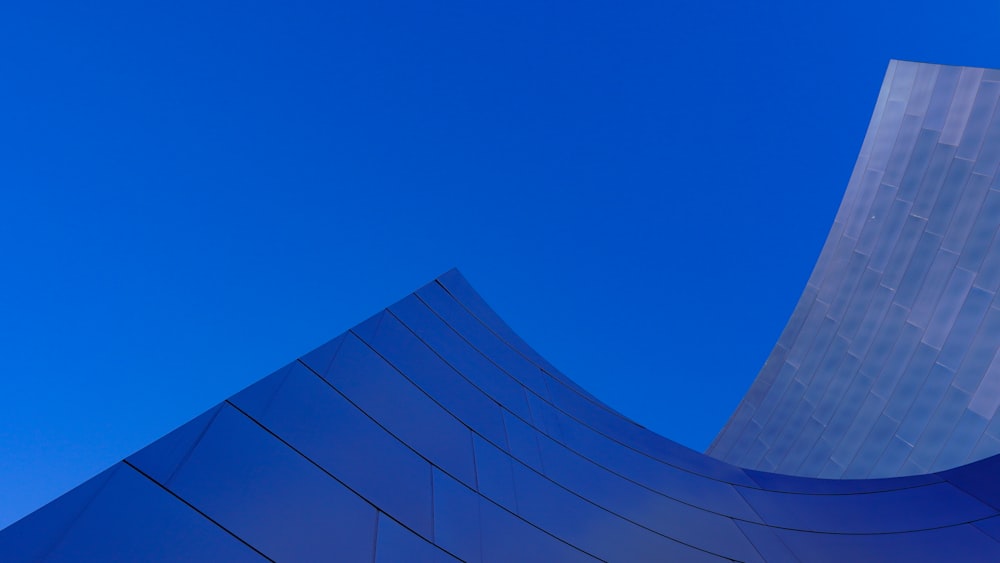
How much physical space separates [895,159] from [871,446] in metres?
7.22

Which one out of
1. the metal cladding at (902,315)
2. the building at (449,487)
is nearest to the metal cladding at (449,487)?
the building at (449,487)

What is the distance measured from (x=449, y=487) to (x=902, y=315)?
12.2 m

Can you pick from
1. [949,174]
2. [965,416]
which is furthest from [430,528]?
[949,174]

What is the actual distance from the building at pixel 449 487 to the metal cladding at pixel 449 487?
0.02 m

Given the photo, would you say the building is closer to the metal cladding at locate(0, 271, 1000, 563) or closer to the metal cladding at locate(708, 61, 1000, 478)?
the metal cladding at locate(0, 271, 1000, 563)

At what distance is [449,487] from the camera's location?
20.5 ft

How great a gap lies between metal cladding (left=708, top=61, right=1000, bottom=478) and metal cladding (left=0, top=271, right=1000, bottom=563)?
3.65 metres

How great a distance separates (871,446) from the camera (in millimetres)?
13273

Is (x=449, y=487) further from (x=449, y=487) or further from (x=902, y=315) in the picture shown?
(x=902, y=315)

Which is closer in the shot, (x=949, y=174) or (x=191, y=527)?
(x=191, y=527)

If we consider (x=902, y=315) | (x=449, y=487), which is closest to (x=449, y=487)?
(x=449, y=487)

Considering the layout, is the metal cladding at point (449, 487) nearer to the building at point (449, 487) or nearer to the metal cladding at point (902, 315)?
the building at point (449, 487)

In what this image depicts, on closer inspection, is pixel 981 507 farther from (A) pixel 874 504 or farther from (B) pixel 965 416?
(B) pixel 965 416

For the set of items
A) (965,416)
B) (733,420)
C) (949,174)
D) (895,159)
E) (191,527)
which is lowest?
(191,527)
